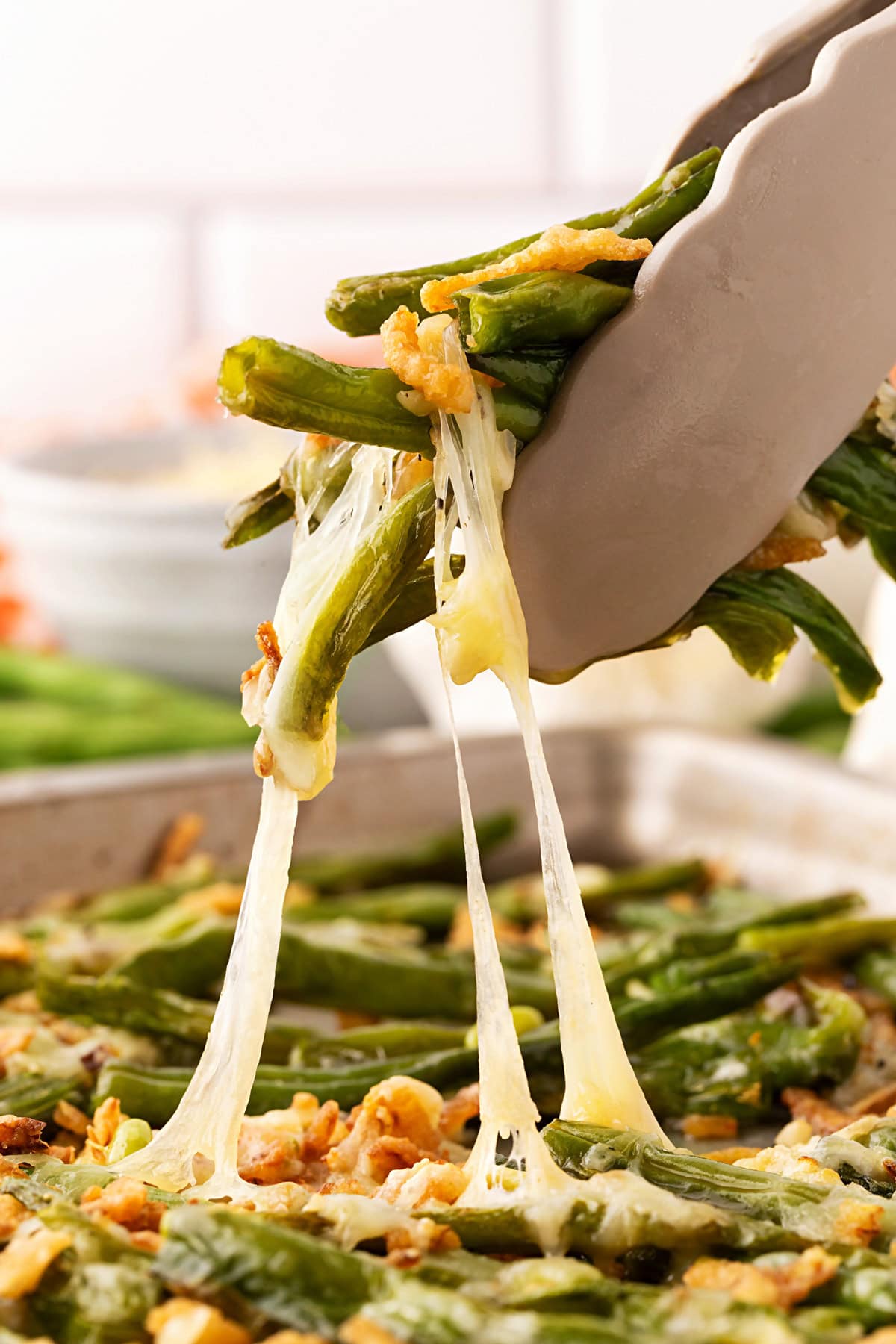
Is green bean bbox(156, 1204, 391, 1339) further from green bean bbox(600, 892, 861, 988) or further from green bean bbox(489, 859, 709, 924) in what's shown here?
green bean bbox(489, 859, 709, 924)

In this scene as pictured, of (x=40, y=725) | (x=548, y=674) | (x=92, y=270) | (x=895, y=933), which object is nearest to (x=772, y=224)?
(x=548, y=674)

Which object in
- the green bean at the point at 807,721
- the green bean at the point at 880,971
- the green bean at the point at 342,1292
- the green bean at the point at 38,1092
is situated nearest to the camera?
the green bean at the point at 342,1292

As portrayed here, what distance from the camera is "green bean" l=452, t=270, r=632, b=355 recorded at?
1.44 meters

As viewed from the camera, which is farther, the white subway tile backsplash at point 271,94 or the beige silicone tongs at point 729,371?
the white subway tile backsplash at point 271,94

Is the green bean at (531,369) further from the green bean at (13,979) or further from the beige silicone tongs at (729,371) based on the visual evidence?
the green bean at (13,979)

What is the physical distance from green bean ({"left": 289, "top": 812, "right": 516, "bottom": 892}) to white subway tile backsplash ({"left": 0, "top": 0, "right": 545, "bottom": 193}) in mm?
6025

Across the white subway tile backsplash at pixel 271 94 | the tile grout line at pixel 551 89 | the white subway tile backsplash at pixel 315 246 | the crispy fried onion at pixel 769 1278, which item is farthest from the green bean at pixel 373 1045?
the tile grout line at pixel 551 89

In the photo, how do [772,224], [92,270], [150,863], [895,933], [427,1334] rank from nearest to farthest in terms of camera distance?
[427,1334] < [772,224] < [895,933] < [150,863] < [92,270]

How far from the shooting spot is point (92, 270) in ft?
27.1

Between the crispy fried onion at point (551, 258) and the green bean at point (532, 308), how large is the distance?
1 centimetres

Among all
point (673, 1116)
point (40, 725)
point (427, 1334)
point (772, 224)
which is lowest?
point (673, 1116)

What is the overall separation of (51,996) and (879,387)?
4.15 ft

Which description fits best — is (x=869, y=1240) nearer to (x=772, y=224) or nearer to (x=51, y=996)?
(x=772, y=224)

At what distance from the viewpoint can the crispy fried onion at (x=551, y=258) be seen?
147 cm
